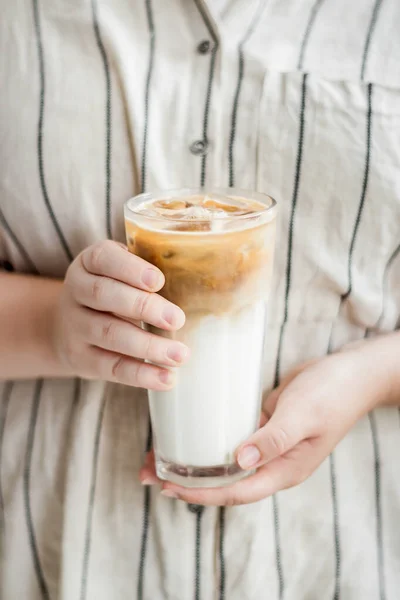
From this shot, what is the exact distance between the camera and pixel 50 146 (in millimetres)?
539

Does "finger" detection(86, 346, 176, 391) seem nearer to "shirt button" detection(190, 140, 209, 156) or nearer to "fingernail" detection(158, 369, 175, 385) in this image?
"fingernail" detection(158, 369, 175, 385)

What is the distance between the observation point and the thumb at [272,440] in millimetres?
508

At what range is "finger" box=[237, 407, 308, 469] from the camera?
0.51m

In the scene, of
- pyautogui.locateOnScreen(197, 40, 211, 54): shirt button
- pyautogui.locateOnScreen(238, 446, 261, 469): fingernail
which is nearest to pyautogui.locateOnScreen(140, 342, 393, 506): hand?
pyautogui.locateOnScreen(238, 446, 261, 469): fingernail

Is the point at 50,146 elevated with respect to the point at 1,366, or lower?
elevated

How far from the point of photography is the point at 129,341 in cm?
45

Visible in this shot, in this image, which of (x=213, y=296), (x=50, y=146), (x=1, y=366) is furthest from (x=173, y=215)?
(x=1, y=366)

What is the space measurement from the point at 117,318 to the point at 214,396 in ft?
0.38

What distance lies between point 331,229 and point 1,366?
390 millimetres

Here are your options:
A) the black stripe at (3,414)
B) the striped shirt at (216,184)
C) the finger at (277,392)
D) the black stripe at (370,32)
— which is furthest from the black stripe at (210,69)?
the black stripe at (3,414)

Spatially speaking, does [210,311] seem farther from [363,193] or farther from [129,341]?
[363,193]

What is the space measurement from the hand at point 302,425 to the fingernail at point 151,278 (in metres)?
0.19

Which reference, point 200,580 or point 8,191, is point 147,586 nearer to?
point 200,580

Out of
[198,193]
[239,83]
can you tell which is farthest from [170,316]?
[239,83]
